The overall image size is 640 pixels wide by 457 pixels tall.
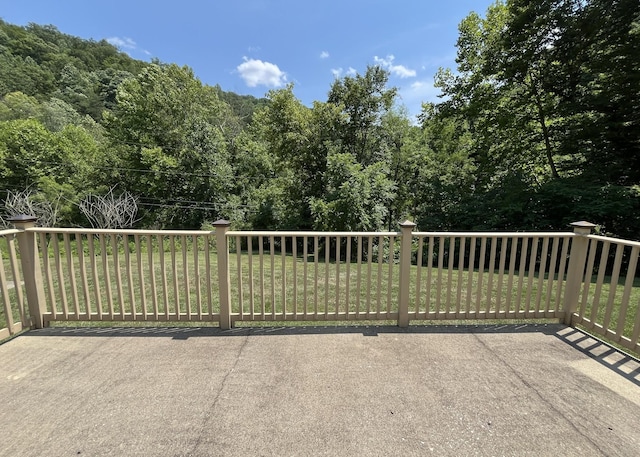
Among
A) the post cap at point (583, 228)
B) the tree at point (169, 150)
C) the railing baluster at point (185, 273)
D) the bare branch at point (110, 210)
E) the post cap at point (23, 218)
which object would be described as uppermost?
the tree at point (169, 150)

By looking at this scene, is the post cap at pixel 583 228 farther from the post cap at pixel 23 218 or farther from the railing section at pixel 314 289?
the post cap at pixel 23 218

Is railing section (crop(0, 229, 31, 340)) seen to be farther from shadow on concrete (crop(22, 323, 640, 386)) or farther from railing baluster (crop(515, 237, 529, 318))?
railing baluster (crop(515, 237, 529, 318))

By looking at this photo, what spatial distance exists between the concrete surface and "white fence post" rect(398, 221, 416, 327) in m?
0.24

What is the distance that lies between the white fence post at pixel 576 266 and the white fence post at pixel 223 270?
Result: 3.27 meters

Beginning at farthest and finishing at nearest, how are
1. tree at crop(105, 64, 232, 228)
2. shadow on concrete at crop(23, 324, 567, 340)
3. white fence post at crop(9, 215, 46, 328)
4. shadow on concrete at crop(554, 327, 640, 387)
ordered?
tree at crop(105, 64, 232, 228), shadow on concrete at crop(23, 324, 567, 340), white fence post at crop(9, 215, 46, 328), shadow on concrete at crop(554, 327, 640, 387)

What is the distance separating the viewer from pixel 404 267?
9.68 feet

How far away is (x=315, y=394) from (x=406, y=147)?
1297 centimetres

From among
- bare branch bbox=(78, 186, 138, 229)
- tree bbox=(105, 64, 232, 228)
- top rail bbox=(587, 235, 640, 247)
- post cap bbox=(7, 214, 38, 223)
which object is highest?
tree bbox=(105, 64, 232, 228)

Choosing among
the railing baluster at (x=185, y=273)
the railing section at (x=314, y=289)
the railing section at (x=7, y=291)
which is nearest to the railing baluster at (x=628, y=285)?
the railing section at (x=314, y=289)

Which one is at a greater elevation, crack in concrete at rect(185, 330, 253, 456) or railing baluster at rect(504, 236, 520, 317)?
railing baluster at rect(504, 236, 520, 317)

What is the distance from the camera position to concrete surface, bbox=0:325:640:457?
166 cm

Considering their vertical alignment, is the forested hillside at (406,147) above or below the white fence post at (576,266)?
above

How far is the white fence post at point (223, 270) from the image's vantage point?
2854 millimetres

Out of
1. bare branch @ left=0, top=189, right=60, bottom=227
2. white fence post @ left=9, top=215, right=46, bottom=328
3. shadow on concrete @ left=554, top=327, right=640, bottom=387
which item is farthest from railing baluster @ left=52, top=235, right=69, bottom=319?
bare branch @ left=0, top=189, right=60, bottom=227
